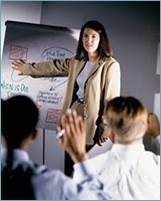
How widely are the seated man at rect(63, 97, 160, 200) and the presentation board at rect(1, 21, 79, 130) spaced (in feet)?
1.12

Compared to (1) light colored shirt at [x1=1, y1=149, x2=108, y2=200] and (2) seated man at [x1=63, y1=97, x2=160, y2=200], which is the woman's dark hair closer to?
(2) seated man at [x1=63, y1=97, x2=160, y2=200]

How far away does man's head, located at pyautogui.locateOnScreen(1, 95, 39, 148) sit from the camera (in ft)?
4.57

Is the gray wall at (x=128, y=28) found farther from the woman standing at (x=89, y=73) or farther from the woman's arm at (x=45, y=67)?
the woman's arm at (x=45, y=67)

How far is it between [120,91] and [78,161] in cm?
45

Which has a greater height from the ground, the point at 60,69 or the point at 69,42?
the point at 69,42

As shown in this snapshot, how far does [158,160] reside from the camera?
5.15 ft

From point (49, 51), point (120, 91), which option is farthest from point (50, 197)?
point (49, 51)

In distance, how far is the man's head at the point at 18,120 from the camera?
4.57ft

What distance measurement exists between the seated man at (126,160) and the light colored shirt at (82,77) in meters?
0.27

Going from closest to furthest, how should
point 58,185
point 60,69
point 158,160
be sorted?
point 58,185 → point 158,160 → point 60,69

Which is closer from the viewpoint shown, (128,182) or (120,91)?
(128,182)

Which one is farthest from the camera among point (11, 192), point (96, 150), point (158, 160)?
point (96, 150)

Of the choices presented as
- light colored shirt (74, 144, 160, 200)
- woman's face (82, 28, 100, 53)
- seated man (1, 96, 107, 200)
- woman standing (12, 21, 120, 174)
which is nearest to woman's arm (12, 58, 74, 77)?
woman standing (12, 21, 120, 174)

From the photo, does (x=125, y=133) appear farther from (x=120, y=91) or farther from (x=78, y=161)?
(x=120, y=91)
